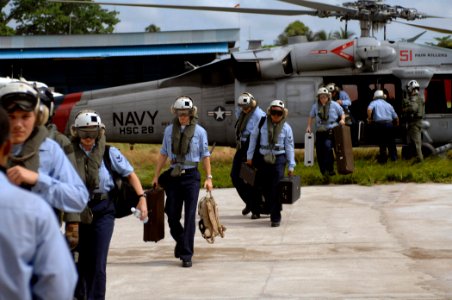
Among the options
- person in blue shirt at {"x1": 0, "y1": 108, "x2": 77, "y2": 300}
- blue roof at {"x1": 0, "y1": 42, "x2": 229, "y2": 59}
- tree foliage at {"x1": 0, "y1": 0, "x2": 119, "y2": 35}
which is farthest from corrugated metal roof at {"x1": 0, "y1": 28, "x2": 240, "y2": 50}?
person in blue shirt at {"x1": 0, "y1": 108, "x2": 77, "y2": 300}

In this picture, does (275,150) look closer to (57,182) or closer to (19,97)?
(57,182)

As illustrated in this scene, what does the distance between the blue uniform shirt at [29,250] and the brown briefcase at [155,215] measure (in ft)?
19.9

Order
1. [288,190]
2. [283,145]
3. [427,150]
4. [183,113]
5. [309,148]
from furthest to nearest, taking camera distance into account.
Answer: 1. [427,150]
2. [309,148]
3. [283,145]
4. [288,190]
5. [183,113]

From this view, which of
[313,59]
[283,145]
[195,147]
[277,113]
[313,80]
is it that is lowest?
[283,145]

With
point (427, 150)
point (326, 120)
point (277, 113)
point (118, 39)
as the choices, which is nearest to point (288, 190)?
point (277, 113)

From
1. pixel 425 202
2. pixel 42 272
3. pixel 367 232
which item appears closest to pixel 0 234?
pixel 42 272

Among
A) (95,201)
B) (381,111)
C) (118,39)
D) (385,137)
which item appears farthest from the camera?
(118,39)

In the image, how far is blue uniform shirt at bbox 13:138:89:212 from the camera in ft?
16.3

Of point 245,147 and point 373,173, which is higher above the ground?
point 245,147

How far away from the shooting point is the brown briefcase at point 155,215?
9.33m

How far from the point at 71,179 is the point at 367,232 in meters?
7.51

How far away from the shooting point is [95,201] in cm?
745

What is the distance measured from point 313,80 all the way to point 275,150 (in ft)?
24.1

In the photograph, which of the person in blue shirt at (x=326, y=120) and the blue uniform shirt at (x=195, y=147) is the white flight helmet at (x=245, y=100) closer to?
the person in blue shirt at (x=326, y=120)
